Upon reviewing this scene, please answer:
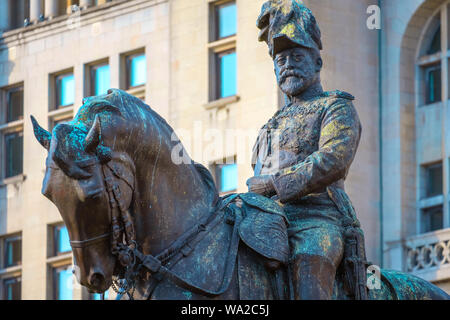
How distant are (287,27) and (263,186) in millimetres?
1371

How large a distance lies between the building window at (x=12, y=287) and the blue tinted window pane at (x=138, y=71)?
20.1 ft

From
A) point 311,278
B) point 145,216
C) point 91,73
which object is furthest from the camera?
point 91,73

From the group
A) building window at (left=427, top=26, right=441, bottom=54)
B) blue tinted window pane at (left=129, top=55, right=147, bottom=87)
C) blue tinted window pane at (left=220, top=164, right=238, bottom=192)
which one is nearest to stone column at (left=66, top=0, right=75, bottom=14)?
blue tinted window pane at (left=129, top=55, right=147, bottom=87)

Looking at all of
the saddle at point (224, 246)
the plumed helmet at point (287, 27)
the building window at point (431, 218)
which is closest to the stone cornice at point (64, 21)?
the building window at point (431, 218)

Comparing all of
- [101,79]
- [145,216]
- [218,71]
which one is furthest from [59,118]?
[145,216]

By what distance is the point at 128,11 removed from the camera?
170 ft

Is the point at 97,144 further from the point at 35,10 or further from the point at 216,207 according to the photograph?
the point at 35,10

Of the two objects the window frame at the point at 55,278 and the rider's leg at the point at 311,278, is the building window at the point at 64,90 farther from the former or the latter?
the rider's leg at the point at 311,278

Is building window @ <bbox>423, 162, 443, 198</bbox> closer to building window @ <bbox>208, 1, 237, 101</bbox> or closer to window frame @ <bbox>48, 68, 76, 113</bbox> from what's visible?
building window @ <bbox>208, 1, 237, 101</bbox>

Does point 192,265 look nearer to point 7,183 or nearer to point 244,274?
point 244,274

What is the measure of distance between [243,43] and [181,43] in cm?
267

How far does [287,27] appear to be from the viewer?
682 inches

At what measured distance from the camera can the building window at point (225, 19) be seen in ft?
159

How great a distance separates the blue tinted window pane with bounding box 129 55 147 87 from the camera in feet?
168
